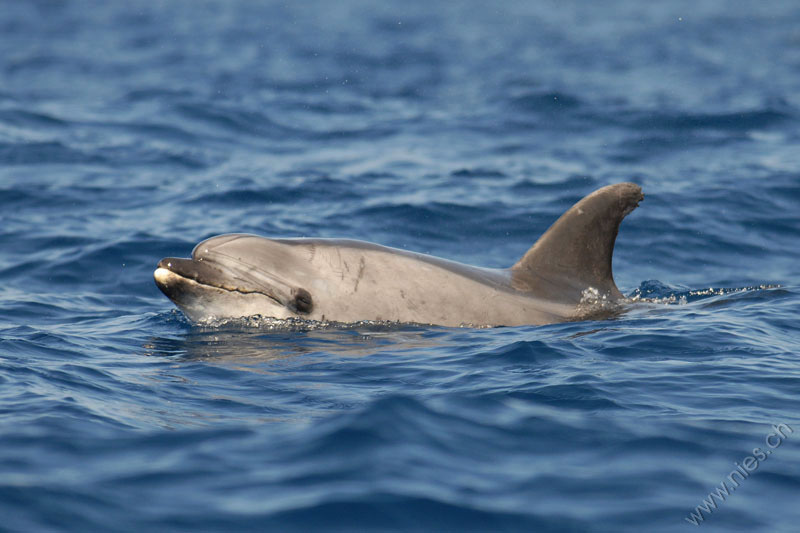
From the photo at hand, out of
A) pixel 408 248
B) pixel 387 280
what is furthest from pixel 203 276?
pixel 408 248

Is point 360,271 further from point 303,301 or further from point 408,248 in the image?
point 408,248

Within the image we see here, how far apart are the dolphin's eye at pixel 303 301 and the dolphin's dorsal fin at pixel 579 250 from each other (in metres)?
2.49

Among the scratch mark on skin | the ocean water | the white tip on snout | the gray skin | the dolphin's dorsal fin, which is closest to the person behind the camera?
→ the ocean water

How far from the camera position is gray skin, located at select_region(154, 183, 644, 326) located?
10773 mm

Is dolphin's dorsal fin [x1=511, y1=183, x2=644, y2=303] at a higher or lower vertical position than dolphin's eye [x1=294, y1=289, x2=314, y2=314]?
higher

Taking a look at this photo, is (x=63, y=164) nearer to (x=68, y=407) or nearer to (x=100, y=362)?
(x=100, y=362)

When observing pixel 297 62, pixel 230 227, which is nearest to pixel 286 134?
pixel 230 227

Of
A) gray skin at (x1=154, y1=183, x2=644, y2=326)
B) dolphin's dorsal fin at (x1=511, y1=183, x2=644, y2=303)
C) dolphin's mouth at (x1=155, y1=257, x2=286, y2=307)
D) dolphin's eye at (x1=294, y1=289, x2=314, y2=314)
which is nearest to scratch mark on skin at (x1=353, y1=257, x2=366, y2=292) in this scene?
gray skin at (x1=154, y1=183, x2=644, y2=326)

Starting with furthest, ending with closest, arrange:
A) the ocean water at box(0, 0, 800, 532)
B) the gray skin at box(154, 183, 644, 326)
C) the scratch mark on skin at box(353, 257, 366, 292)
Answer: the scratch mark on skin at box(353, 257, 366, 292) < the gray skin at box(154, 183, 644, 326) < the ocean water at box(0, 0, 800, 532)

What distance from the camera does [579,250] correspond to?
1183 centimetres

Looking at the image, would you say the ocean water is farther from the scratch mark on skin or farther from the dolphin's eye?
the scratch mark on skin

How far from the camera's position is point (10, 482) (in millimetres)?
6652

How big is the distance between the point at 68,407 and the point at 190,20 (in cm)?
4199

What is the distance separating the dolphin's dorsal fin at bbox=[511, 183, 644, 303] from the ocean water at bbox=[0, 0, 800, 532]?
74 centimetres
